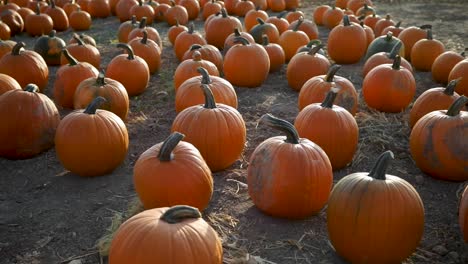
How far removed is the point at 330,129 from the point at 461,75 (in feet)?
10.2

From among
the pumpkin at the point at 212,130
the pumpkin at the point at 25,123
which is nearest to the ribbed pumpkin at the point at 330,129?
the pumpkin at the point at 212,130

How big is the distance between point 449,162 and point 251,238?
238 cm

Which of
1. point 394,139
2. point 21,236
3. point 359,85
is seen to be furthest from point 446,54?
point 21,236

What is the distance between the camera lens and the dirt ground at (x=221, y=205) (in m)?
4.16

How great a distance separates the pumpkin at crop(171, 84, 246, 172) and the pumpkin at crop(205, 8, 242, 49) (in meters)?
5.11

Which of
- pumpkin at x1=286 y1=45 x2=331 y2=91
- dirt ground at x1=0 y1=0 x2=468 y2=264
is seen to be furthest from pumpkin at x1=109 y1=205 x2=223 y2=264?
pumpkin at x1=286 y1=45 x2=331 y2=91

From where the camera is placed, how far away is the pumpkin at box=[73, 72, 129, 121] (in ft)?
20.5

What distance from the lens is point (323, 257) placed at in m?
4.11

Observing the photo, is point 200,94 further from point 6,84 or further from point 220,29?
point 220,29

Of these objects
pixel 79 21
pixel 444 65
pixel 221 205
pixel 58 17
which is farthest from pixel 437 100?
pixel 58 17

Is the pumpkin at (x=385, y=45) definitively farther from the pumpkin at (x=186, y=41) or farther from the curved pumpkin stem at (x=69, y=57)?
the curved pumpkin stem at (x=69, y=57)

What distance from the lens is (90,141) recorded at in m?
5.19

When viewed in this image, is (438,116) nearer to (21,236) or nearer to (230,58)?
(230,58)

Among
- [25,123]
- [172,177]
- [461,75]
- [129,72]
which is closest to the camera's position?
[172,177]
